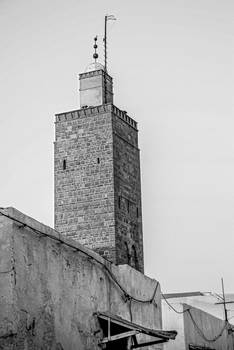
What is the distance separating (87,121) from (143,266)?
5.47 metres

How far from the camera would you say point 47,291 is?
8656 mm

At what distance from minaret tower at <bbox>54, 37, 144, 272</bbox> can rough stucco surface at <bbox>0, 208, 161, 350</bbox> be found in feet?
33.2

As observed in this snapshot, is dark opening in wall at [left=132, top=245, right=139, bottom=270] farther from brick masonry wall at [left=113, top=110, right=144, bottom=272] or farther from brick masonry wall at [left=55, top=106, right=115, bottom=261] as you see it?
brick masonry wall at [left=55, top=106, right=115, bottom=261]

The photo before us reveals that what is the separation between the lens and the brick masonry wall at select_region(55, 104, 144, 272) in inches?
842

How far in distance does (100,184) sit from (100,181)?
0.10 meters

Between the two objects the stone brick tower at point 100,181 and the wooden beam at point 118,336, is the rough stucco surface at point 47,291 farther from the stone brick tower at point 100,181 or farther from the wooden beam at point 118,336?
the stone brick tower at point 100,181

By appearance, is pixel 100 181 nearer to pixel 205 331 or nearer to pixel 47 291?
pixel 205 331

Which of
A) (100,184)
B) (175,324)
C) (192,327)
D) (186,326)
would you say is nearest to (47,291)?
(175,324)

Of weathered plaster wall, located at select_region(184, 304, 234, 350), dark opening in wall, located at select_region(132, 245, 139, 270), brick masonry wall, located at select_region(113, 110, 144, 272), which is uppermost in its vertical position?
brick masonry wall, located at select_region(113, 110, 144, 272)

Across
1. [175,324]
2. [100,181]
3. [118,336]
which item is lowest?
[175,324]

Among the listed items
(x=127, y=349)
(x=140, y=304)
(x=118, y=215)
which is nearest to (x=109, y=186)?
(x=118, y=215)

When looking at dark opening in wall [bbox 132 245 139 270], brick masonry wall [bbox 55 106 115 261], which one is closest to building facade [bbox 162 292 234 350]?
dark opening in wall [bbox 132 245 139 270]

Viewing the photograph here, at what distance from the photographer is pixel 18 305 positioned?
7.81 meters

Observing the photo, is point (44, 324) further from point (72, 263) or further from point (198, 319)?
point (198, 319)
